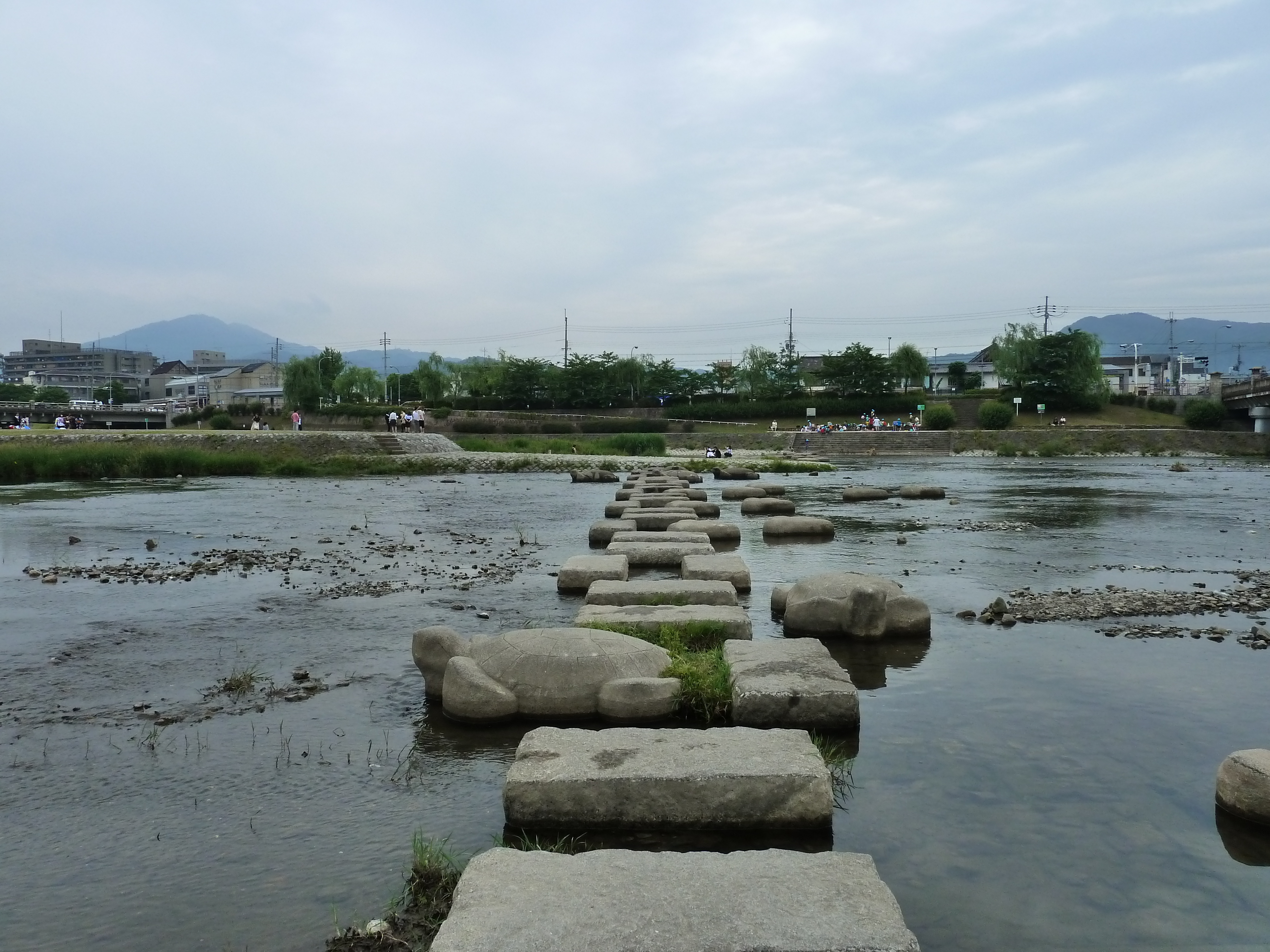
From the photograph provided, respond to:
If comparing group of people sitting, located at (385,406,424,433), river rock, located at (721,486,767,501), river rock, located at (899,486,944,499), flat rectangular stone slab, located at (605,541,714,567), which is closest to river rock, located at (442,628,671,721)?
flat rectangular stone slab, located at (605,541,714,567)

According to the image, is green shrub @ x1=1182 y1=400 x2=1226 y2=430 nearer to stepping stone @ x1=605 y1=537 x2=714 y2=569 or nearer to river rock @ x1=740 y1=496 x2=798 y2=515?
river rock @ x1=740 y1=496 x2=798 y2=515

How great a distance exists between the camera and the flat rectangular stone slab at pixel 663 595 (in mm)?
8998

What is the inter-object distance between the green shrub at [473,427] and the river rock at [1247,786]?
64341mm

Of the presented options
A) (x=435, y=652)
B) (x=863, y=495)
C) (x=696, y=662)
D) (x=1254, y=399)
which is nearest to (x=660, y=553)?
(x=696, y=662)

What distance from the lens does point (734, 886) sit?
365 cm

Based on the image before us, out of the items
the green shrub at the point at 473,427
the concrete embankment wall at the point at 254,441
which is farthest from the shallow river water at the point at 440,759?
the green shrub at the point at 473,427

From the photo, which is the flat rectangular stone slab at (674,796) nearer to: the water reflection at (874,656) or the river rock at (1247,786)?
the river rock at (1247,786)

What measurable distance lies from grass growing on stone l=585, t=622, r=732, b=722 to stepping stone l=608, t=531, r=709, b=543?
4.89m

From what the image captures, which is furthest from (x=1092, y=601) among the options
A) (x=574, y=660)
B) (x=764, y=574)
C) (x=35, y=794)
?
(x=35, y=794)

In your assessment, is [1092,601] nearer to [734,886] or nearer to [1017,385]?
[734,886]

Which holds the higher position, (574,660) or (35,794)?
(574,660)

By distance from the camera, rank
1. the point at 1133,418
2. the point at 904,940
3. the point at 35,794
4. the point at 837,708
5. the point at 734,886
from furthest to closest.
A: the point at 1133,418 → the point at 837,708 → the point at 35,794 → the point at 734,886 → the point at 904,940

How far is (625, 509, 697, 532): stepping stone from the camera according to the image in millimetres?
16109

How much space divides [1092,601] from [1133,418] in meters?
71.2
